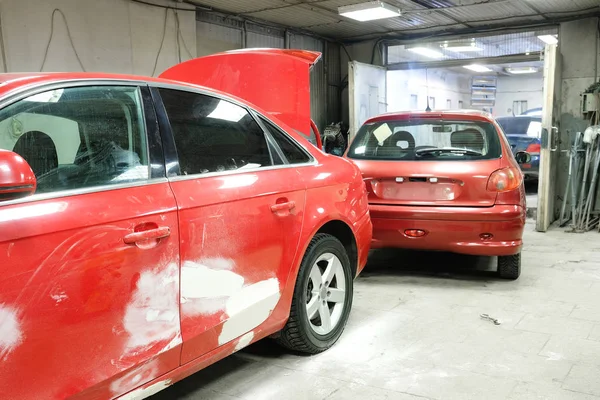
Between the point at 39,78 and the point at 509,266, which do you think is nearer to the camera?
the point at 39,78

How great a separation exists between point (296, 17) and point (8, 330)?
24.9 ft

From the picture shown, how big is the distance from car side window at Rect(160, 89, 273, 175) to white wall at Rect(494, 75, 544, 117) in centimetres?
2113

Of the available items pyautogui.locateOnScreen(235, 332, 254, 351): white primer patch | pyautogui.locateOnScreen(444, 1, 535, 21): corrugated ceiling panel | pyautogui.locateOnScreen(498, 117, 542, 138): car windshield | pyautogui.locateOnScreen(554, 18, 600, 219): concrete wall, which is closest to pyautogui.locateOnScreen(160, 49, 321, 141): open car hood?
pyautogui.locateOnScreen(235, 332, 254, 351): white primer patch

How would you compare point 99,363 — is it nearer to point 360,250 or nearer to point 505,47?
point 360,250

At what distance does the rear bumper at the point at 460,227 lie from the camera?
4262 millimetres

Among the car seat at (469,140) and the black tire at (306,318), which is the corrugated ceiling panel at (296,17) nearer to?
the car seat at (469,140)

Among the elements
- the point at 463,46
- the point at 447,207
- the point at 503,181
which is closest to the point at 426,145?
the point at 447,207

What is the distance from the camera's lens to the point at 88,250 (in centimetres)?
179

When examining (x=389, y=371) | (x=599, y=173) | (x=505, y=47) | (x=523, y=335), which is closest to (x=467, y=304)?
(x=523, y=335)

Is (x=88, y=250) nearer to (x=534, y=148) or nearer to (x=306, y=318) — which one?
(x=306, y=318)

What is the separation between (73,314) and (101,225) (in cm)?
30

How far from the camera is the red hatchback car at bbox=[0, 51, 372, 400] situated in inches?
65.0

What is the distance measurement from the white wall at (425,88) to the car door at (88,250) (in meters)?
10.1

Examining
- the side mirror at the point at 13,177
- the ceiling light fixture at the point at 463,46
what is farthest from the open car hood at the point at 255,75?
the ceiling light fixture at the point at 463,46
